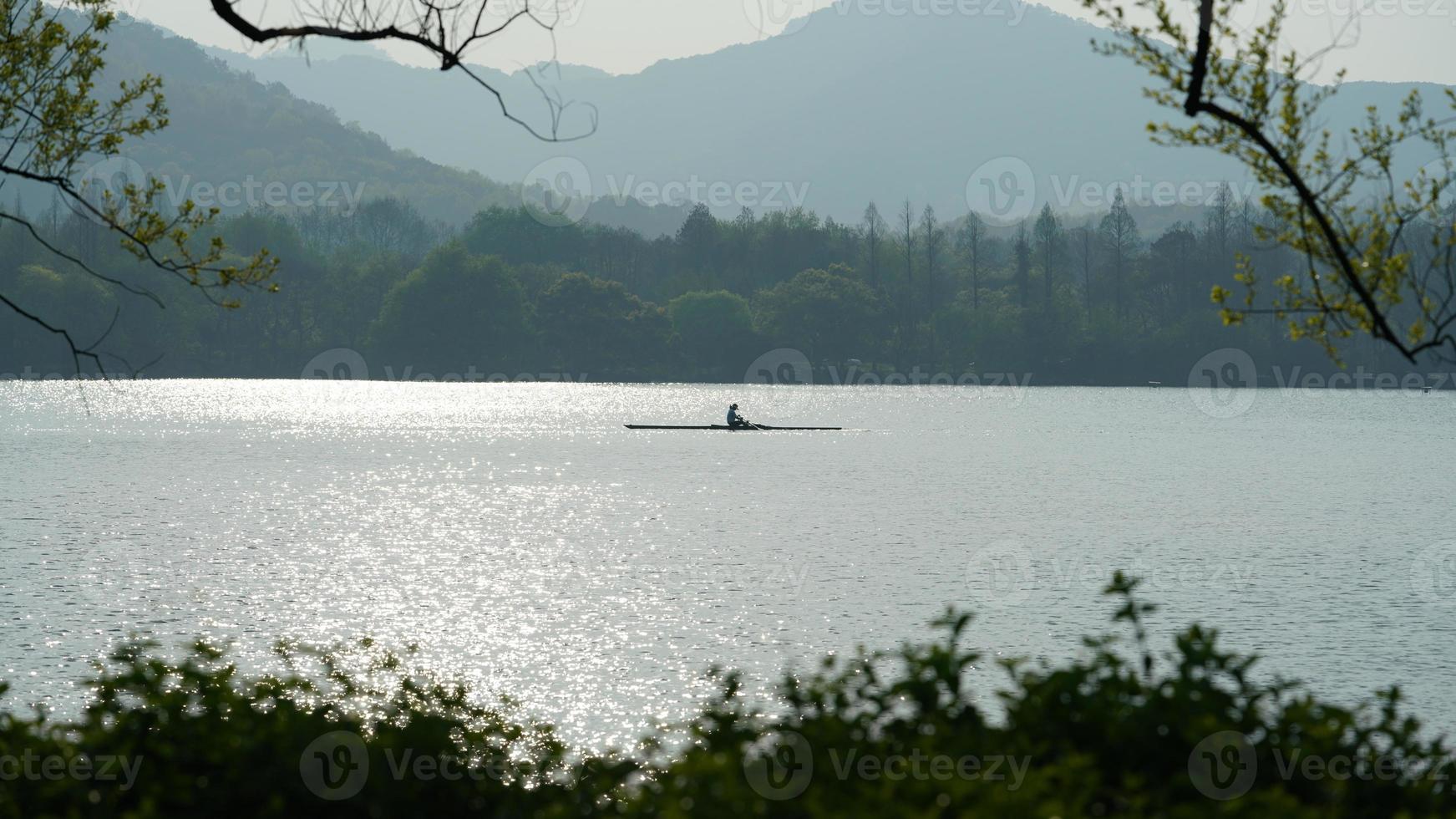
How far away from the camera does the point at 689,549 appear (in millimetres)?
42688

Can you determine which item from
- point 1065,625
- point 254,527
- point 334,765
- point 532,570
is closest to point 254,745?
point 334,765

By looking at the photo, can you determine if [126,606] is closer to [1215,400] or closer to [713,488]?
[713,488]

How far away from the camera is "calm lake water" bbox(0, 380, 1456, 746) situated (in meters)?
26.7

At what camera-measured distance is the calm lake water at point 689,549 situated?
2666 cm

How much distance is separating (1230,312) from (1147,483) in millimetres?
58655

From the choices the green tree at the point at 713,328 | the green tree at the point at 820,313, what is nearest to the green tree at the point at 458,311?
the green tree at the point at 713,328

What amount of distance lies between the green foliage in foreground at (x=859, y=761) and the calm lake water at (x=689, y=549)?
410cm

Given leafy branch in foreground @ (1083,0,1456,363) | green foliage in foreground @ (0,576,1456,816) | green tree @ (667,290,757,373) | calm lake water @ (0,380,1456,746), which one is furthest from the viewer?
green tree @ (667,290,757,373)

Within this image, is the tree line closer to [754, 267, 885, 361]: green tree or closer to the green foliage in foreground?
[754, 267, 885, 361]: green tree

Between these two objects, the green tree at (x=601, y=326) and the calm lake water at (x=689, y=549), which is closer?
the calm lake water at (x=689, y=549)

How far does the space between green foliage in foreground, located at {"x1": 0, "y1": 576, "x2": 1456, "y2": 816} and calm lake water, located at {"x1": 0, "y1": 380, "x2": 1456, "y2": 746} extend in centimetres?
410

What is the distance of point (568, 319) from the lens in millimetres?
175125

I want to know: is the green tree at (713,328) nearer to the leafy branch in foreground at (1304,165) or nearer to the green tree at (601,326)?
the green tree at (601,326)

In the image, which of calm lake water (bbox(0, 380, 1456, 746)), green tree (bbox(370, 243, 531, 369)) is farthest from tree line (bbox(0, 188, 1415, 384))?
calm lake water (bbox(0, 380, 1456, 746))
